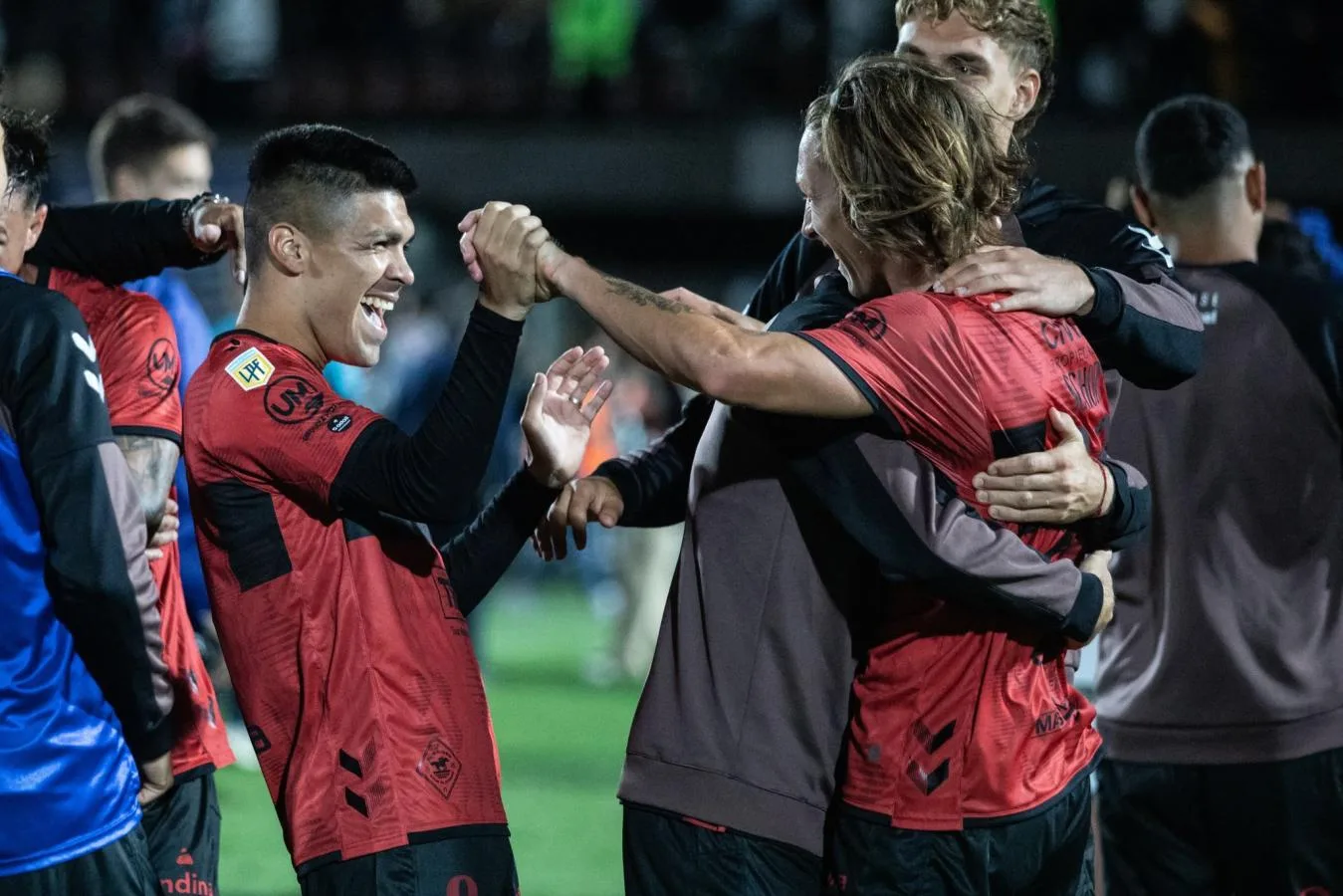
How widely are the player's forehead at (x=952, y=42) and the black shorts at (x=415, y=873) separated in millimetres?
1930

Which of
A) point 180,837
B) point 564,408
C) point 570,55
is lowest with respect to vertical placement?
point 570,55

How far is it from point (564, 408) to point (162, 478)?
121 centimetres

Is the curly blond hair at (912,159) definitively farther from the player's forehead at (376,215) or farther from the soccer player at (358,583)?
the player's forehead at (376,215)

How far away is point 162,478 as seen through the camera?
367 cm

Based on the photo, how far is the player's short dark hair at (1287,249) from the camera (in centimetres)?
484

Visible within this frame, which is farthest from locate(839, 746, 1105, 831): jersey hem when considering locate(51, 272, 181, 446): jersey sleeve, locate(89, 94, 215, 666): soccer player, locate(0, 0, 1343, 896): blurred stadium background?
locate(0, 0, 1343, 896): blurred stadium background

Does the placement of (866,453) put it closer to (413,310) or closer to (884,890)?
(884,890)

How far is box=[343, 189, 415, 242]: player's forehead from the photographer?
9.77 feet

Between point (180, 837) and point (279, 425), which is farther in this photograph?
point (180, 837)

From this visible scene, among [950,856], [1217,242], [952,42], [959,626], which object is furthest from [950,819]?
[1217,242]

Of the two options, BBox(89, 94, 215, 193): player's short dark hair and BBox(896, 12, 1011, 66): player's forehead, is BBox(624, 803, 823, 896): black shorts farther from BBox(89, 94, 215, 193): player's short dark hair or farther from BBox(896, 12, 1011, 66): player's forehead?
BBox(89, 94, 215, 193): player's short dark hair

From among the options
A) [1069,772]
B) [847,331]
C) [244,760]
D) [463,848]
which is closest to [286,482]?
[463,848]

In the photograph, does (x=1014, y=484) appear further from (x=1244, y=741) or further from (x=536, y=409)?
(x=1244, y=741)

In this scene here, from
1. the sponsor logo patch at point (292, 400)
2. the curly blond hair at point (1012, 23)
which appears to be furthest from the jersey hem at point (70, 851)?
the curly blond hair at point (1012, 23)
